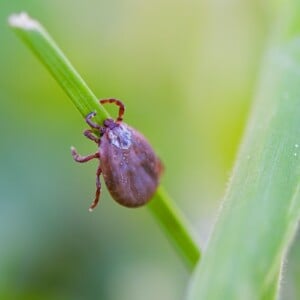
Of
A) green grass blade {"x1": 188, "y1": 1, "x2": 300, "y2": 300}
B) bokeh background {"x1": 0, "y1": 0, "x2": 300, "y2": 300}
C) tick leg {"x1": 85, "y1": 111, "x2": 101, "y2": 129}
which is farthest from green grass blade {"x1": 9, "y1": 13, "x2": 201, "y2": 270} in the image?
bokeh background {"x1": 0, "y1": 0, "x2": 300, "y2": 300}

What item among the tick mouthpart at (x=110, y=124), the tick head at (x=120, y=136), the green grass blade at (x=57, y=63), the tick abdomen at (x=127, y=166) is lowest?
Result: the tick abdomen at (x=127, y=166)

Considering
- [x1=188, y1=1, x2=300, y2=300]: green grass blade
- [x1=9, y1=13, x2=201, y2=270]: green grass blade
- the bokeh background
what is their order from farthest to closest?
the bokeh background
[x1=9, y1=13, x2=201, y2=270]: green grass blade
[x1=188, y1=1, x2=300, y2=300]: green grass blade

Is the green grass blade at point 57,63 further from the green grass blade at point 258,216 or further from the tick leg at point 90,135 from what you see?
the green grass blade at point 258,216

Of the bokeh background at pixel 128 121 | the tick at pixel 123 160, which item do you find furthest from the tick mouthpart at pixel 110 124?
the bokeh background at pixel 128 121

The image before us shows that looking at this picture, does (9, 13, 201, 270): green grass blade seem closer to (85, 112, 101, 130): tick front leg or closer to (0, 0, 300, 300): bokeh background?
→ (85, 112, 101, 130): tick front leg

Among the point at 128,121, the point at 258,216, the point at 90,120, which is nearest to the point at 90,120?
the point at 90,120

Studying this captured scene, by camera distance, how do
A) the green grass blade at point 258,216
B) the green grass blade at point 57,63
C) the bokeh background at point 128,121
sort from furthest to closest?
the bokeh background at point 128,121 < the green grass blade at point 57,63 < the green grass blade at point 258,216

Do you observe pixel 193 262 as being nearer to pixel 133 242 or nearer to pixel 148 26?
Answer: pixel 133 242
